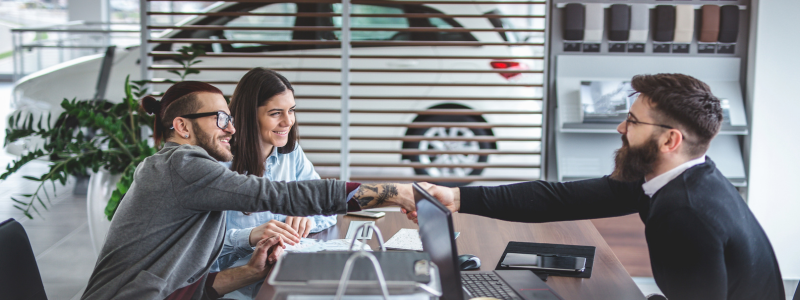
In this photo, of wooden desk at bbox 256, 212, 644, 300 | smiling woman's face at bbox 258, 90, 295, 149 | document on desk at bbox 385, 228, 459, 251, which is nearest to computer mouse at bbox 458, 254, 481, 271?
wooden desk at bbox 256, 212, 644, 300

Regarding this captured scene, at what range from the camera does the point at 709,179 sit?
5.04 ft

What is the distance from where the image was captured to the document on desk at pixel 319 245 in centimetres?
179

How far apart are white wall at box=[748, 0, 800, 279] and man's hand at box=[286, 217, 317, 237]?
2421 millimetres

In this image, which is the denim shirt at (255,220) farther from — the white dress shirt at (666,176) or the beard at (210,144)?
the white dress shirt at (666,176)

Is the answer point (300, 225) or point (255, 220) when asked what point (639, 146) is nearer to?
point (300, 225)

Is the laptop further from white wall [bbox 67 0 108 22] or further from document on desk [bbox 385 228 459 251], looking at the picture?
white wall [bbox 67 0 108 22]

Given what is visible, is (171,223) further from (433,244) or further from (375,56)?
(375,56)

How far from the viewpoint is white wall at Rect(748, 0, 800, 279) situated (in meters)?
3.08

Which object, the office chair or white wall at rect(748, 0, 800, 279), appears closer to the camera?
the office chair

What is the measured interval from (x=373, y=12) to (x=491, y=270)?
2463mm

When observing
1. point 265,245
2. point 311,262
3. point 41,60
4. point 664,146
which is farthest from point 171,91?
point 41,60

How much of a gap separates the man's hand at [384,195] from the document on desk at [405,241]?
0.12 metres

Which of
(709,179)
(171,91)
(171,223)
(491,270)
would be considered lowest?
(491,270)

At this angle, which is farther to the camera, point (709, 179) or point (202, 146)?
point (202, 146)
